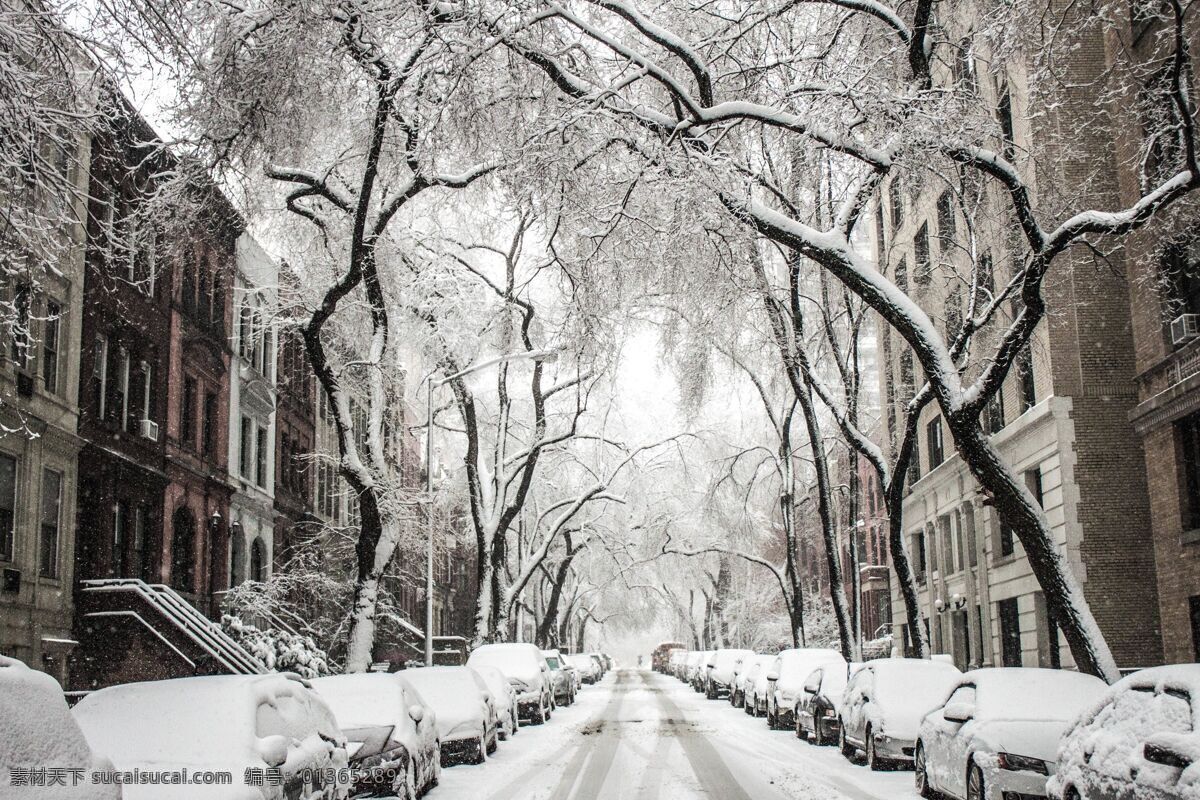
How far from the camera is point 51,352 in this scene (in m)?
23.5

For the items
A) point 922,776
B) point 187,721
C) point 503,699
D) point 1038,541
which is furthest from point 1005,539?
point 187,721

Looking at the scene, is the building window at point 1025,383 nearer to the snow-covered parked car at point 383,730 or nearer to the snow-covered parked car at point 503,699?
the snow-covered parked car at point 503,699

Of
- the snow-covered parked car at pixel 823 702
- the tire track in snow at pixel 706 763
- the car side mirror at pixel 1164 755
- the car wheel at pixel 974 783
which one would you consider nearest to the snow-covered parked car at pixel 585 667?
the tire track in snow at pixel 706 763

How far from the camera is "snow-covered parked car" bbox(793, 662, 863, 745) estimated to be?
773 inches

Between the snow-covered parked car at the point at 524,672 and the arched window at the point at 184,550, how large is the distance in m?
8.07

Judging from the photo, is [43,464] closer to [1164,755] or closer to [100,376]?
[100,376]

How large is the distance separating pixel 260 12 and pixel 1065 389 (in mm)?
18529

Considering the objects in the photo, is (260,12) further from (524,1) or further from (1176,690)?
(1176,690)

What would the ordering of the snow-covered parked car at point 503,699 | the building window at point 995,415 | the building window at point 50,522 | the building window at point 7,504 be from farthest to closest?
the building window at point 995,415 < the building window at point 50,522 < the building window at point 7,504 < the snow-covered parked car at point 503,699

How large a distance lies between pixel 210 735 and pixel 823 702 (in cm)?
1339

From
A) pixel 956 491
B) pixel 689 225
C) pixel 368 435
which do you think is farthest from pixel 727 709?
pixel 689 225

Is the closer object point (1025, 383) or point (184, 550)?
point (1025, 383)

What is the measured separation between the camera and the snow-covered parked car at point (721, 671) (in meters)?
37.9

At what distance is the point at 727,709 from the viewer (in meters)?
33.4
